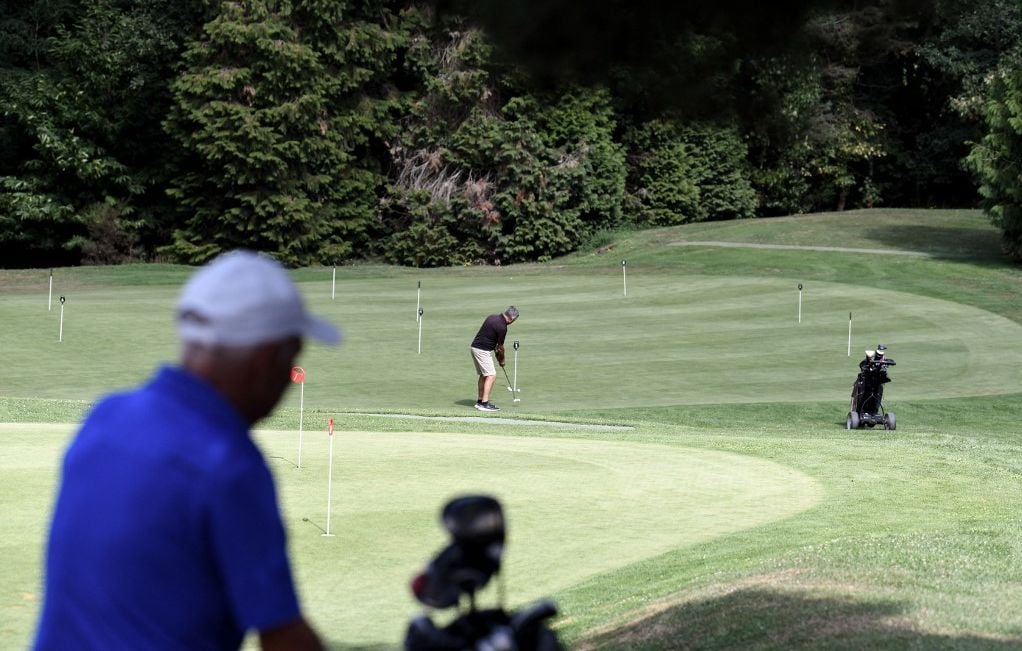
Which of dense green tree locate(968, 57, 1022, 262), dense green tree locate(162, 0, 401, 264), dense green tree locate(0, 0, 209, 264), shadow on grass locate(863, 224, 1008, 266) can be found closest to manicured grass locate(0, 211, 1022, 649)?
shadow on grass locate(863, 224, 1008, 266)

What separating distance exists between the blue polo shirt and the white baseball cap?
113 millimetres

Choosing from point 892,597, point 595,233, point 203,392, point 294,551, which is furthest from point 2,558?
point 595,233

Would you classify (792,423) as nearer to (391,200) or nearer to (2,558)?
(2,558)

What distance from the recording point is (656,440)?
16281 millimetres

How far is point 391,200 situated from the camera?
1993 inches

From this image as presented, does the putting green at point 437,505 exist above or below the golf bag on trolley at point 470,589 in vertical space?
below

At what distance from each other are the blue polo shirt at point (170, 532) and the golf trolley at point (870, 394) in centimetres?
1857

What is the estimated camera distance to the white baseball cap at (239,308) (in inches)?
110

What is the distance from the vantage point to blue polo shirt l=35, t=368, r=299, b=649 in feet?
8.90

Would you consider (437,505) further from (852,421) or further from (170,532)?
(852,421)

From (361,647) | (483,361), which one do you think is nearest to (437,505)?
(361,647)

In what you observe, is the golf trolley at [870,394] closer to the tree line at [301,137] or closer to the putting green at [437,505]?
the putting green at [437,505]

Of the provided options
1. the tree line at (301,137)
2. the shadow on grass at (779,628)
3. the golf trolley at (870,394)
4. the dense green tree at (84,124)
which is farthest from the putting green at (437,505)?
the dense green tree at (84,124)

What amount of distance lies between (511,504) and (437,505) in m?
0.63
